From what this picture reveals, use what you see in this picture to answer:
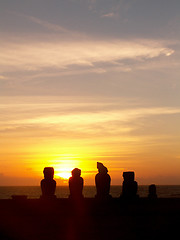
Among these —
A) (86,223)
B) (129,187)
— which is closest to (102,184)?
(129,187)

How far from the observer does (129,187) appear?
130 ft

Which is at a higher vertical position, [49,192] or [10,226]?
[49,192]

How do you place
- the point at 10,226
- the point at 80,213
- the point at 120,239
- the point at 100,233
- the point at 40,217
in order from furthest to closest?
the point at 80,213
the point at 40,217
the point at 10,226
the point at 100,233
the point at 120,239

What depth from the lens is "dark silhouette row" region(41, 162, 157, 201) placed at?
37.6m

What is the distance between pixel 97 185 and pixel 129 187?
11.6ft

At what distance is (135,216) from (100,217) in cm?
230

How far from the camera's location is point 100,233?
20188 millimetres

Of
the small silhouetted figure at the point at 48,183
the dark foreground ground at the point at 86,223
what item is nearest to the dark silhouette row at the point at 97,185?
the small silhouetted figure at the point at 48,183

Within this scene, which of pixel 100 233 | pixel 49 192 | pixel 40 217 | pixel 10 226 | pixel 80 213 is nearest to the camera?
pixel 100 233

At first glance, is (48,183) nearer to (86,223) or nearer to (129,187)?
(129,187)

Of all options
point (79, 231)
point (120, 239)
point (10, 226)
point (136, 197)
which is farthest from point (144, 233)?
point (136, 197)

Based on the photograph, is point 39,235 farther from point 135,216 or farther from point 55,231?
point 135,216

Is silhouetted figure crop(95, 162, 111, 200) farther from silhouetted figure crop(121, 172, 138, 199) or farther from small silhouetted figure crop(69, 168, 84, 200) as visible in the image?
silhouetted figure crop(121, 172, 138, 199)

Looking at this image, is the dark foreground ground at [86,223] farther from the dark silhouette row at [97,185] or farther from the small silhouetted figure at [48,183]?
the small silhouetted figure at [48,183]
